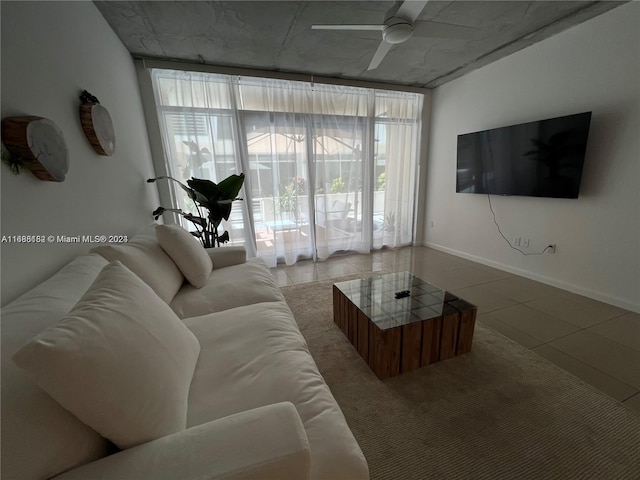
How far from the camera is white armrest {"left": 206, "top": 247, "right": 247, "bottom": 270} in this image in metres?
2.13

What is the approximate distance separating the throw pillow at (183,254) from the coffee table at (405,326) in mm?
1014

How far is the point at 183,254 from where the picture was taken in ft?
5.51

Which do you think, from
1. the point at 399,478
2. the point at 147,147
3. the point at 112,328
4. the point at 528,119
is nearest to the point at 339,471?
the point at 399,478

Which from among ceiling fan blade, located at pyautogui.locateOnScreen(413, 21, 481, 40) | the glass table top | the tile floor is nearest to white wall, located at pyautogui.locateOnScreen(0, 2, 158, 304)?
the glass table top

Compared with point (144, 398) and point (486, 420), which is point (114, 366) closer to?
point (144, 398)

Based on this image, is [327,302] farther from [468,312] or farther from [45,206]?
[45,206]

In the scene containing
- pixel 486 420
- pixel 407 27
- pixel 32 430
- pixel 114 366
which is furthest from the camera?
pixel 407 27

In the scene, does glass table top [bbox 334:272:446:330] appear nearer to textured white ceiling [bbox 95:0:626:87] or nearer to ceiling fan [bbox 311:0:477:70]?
ceiling fan [bbox 311:0:477:70]

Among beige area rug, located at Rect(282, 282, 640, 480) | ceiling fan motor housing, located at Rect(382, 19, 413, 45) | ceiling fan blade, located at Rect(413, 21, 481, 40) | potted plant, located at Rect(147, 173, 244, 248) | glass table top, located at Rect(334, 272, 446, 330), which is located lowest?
beige area rug, located at Rect(282, 282, 640, 480)

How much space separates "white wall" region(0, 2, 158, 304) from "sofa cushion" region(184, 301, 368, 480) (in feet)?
2.55

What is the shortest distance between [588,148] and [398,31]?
6.69 feet

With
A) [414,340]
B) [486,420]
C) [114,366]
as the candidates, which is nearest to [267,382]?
[114,366]

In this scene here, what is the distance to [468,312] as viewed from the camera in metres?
1.60

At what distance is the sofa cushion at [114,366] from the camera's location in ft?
1.80
